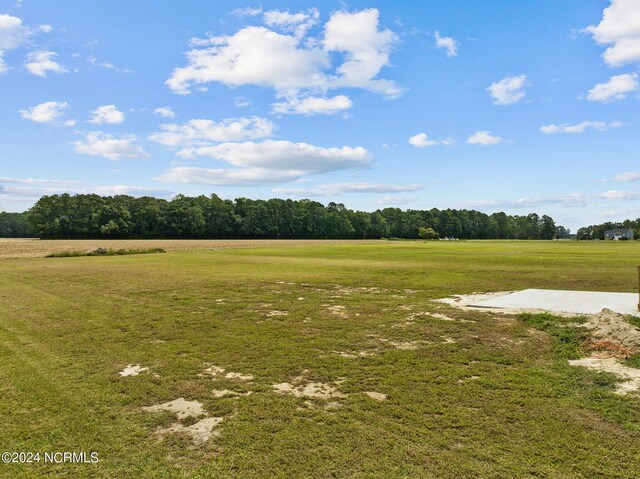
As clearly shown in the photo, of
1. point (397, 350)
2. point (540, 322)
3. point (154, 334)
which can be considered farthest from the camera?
point (540, 322)

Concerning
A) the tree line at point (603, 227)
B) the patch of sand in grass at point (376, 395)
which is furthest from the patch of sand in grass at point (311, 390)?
the tree line at point (603, 227)

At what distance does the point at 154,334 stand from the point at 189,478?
18.4 feet

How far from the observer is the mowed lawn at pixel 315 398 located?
145 inches

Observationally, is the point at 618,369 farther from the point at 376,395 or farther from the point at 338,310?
the point at 338,310

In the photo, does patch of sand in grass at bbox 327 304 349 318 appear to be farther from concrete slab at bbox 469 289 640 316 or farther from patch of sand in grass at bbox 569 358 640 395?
patch of sand in grass at bbox 569 358 640 395

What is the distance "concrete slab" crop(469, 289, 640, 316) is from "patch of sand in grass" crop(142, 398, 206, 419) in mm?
8705

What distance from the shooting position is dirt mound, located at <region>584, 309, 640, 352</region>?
706cm

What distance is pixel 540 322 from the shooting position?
9055mm

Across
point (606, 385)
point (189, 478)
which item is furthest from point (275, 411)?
point (606, 385)

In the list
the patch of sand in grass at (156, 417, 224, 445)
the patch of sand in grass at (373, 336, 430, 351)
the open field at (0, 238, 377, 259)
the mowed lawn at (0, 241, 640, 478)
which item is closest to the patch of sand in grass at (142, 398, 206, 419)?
the mowed lawn at (0, 241, 640, 478)

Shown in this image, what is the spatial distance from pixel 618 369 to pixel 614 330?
193cm

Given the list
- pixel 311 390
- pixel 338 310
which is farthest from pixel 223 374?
pixel 338 310

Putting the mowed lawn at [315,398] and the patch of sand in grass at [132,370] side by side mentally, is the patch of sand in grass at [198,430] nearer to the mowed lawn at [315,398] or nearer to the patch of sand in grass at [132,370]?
the mowed lawn at [315,398]

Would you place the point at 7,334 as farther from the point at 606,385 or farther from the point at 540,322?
the point at 540,322
